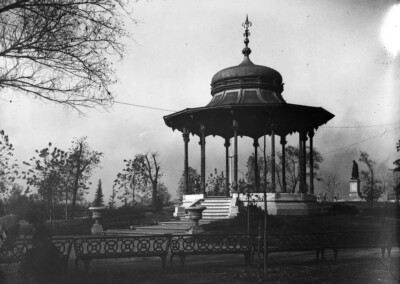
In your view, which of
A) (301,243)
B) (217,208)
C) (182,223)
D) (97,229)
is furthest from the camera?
(97,229)

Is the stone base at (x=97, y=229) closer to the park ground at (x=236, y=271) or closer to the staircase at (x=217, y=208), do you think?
the staircase at (x=217, y=208)

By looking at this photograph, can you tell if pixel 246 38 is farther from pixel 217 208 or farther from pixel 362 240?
pixel 362 240

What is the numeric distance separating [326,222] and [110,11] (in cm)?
1348

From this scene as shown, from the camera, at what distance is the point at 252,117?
75.9 ft

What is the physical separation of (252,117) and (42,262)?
15.9m

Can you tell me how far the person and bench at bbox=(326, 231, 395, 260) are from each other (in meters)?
7.26

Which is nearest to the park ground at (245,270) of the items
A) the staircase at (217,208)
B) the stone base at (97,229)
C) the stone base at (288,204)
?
the stone base at (288,204)

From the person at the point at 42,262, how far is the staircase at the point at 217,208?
531 inches

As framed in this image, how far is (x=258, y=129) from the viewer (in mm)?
28094

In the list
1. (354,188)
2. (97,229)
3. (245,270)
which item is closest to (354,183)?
(354,188)

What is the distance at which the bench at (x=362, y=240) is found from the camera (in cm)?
1295

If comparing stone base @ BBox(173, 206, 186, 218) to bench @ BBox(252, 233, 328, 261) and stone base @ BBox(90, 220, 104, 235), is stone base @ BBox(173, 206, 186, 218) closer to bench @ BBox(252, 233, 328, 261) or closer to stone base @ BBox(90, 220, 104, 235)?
stone base @ BBox(90, 220, 104, 235)

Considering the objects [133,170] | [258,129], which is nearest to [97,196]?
[133,170]

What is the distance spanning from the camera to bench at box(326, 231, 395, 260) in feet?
42.5
